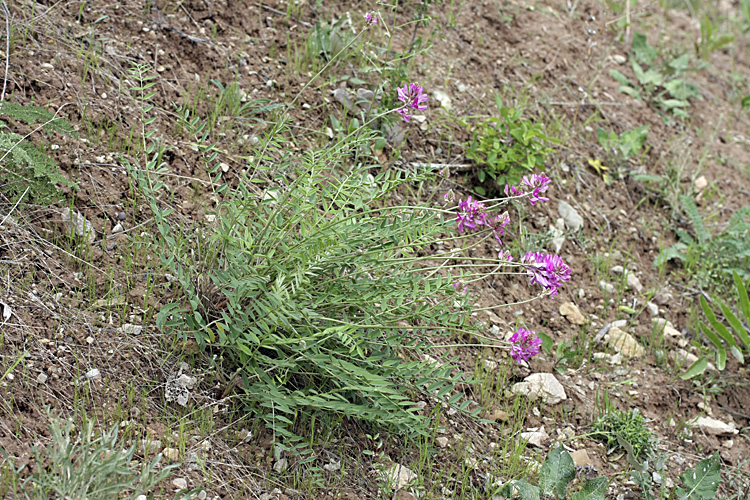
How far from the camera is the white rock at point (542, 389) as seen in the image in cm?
294

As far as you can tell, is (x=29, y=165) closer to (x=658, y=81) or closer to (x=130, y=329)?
(x=130, y=329)

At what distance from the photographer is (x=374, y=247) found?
2.41 meters

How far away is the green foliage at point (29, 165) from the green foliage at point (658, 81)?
364cm

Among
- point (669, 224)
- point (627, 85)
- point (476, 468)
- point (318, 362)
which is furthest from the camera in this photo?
point (627, 85)

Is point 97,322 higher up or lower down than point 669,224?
lower down

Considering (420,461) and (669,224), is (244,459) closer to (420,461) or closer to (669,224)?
(420,461)

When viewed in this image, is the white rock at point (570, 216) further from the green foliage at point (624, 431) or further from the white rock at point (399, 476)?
the white rock at point (399, 476)

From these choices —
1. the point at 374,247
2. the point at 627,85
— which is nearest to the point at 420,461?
the point at 374,247

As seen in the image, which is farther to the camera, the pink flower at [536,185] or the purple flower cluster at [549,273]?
the pink flower at [536,185]

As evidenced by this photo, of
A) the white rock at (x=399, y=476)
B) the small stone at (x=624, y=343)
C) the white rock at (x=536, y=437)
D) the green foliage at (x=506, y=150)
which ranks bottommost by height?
the white rock at (x=399, y=476)

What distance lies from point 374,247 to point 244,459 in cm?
83

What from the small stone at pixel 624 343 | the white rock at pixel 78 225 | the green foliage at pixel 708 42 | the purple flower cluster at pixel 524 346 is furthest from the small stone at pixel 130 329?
the green foliage at pixel 708 42

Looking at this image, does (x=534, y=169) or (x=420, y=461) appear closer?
(x=420, y=461)

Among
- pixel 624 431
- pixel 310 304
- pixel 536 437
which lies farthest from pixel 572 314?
pixel 310 304
